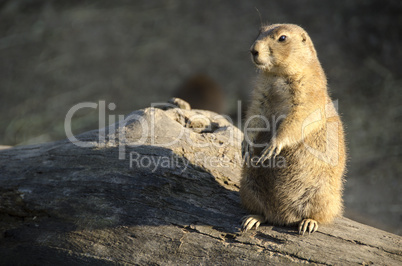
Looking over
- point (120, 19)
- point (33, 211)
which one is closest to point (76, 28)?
point (120, 19)

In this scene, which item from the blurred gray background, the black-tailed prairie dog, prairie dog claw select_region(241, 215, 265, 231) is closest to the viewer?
prairie dog claw select_region(241, 215, 265, 231)

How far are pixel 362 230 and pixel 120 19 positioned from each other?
24.3ft

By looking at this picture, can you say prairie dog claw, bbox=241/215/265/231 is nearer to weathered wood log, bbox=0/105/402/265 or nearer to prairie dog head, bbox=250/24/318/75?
weathered wood log, bbox=0/105/402/265

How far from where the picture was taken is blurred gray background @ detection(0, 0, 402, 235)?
327 inches

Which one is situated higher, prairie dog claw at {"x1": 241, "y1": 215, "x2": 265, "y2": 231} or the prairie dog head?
the prairie dog head

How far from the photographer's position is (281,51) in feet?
12.4

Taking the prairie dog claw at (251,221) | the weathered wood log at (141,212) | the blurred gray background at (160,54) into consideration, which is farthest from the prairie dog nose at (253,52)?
the blurred gray background at (160,54)

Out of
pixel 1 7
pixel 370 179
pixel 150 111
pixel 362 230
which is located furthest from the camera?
pixel 1 7

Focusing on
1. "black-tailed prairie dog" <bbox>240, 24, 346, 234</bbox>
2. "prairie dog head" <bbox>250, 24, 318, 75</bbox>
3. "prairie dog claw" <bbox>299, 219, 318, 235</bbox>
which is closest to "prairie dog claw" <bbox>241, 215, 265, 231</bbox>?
"black-tailed prairie dog" <bbox>240, 24, 346, 234</bbox>

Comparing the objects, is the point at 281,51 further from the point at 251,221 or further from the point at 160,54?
the point at 160,54

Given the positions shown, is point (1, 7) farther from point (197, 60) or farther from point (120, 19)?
point (197, 60)

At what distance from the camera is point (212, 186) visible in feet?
13.4

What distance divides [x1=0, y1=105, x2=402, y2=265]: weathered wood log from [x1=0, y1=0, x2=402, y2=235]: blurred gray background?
14.3ft

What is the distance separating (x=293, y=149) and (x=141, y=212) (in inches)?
58.8
